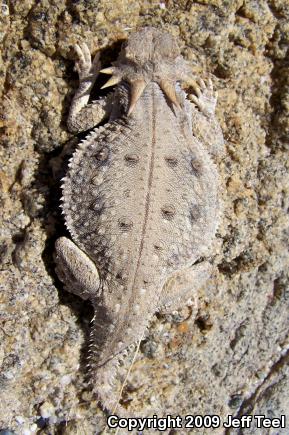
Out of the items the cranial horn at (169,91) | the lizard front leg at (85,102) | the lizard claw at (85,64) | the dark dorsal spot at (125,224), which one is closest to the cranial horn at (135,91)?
the cranial horn at (169,91)

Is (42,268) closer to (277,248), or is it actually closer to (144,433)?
(144,433)

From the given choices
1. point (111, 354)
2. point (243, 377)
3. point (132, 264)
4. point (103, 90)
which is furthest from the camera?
point (243, 377)

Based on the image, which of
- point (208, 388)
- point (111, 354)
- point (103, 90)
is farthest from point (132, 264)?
point (208, 388)

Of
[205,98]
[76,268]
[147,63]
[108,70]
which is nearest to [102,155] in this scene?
[108,70]

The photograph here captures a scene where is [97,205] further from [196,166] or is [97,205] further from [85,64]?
[85,64]

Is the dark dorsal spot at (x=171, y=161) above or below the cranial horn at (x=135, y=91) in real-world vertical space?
below

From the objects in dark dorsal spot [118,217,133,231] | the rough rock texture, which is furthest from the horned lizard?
the rough rock texture

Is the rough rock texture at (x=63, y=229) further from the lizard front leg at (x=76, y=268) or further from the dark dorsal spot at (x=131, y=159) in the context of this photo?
the dark dorsal spot at (x=131, y=159)
